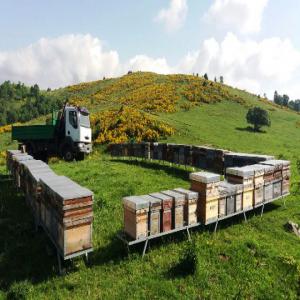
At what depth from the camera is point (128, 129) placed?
44.5 m

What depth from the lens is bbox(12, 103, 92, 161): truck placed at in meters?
29.0

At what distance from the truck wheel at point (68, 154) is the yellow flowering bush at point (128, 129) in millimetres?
10910

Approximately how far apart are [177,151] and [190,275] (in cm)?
1558

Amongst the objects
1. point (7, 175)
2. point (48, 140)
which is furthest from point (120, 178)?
point (48, 140)

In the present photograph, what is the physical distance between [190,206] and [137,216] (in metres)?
2.30

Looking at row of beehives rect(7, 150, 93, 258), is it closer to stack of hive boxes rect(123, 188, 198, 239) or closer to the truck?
stack of hive boxes rect(123, 188, 198, 239)

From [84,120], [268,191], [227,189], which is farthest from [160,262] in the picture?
[84,120]

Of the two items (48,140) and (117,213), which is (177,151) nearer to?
(117,213)

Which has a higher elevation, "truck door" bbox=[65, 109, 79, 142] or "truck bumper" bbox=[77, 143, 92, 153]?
"truck door" bbox=[65, 109, 79, 142]

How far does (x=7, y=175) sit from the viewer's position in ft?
78.5

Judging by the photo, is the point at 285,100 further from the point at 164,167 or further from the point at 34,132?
the point at 34,132

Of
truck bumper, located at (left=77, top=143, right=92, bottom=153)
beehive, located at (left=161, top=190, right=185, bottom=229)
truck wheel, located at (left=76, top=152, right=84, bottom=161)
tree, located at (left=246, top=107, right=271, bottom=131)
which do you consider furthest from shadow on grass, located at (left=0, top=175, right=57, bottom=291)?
tree, located at (left=246, top=107, right=271, bottom=131)

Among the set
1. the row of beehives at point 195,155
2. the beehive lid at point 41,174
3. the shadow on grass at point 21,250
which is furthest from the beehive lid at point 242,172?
the shadow on grass at point 21,250

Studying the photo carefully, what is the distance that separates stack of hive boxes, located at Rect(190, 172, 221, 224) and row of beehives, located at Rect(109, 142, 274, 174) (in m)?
7.66
